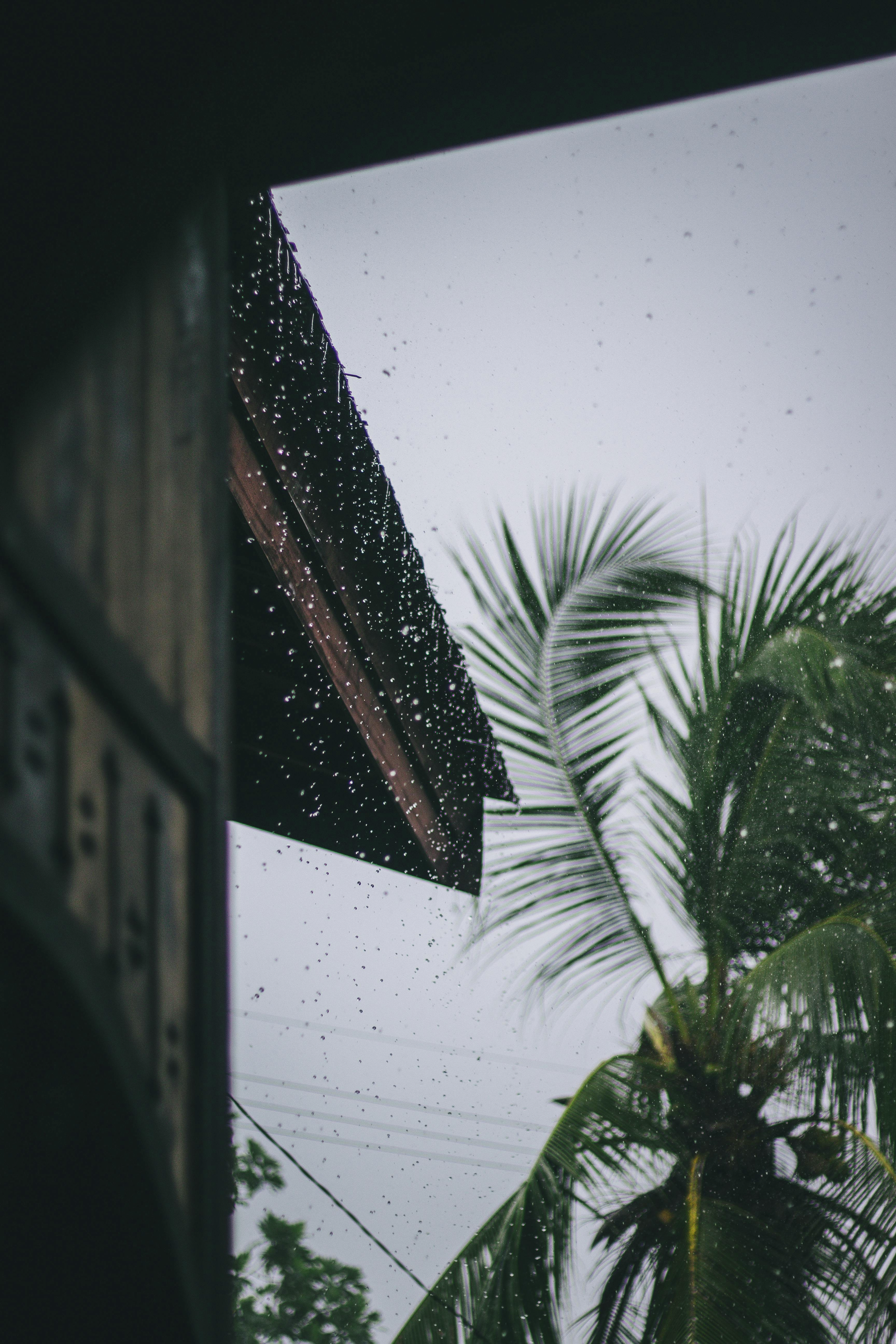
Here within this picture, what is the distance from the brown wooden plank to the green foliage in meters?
3.53

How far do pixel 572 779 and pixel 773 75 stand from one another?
571 centimetres

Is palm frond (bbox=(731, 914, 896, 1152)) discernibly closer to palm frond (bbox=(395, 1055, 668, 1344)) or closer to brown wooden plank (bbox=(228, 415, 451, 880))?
palm frond (bbox=(395, 1055, 668, 1344))

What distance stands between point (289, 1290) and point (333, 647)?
19.0ft

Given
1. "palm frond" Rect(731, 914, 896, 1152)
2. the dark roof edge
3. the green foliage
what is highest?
the dark roof edge

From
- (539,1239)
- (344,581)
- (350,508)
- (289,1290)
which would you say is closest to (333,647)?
(344,581)

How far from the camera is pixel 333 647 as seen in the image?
4445 millimetres

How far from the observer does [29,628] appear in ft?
3.62

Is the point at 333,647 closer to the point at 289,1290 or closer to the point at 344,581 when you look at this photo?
the point at 344,581

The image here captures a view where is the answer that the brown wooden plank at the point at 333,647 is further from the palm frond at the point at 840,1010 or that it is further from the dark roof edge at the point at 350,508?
the palm frond at the point at 840,1010

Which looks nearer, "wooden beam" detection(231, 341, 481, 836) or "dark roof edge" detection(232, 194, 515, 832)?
"dark roof edge" detection(232, 194, 515, 832)

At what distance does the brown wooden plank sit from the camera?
371 centimetres

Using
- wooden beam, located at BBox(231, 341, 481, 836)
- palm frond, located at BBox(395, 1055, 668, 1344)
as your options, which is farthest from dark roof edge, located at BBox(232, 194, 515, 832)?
palm frond, located at BBox(395, 1055, 668, 1344)

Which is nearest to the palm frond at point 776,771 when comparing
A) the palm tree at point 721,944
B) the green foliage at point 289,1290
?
the palm tree at point 721,944

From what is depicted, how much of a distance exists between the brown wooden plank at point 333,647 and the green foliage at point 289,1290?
353cm
